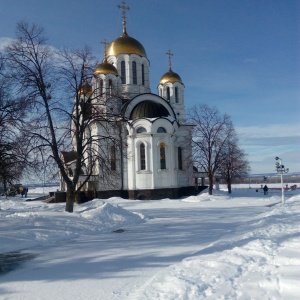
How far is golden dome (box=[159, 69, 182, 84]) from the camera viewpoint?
129 feet

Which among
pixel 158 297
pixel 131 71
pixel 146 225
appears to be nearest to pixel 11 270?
pixel 158 297

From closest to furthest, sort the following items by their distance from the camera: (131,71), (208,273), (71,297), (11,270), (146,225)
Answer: (71,297) < (208,273) < (11,270) < (146,225) < (131,71)

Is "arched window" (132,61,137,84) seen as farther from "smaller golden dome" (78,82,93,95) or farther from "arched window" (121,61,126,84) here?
"smaller golden dome" (78,82,93,95)

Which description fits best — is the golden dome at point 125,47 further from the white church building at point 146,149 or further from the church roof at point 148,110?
the church roof at point 148,110

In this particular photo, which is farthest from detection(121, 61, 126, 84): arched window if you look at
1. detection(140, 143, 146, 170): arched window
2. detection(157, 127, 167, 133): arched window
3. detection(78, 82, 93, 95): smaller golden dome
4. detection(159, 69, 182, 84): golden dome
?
detection(78, 82, 93, 95): smaller golden dome

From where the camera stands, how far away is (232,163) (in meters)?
38.3

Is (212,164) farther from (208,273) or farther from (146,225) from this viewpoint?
(208,273)

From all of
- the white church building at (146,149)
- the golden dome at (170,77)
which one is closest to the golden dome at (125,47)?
the white church building at (146,149)

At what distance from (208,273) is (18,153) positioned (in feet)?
38.6

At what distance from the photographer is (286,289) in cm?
519

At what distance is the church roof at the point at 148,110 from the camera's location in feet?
106

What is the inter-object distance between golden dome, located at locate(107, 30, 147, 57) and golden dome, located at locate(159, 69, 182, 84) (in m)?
3.91

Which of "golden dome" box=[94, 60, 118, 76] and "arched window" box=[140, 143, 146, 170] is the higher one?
"golden dome" box=[94, 60, 118, 76]

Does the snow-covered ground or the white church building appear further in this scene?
the white church building
